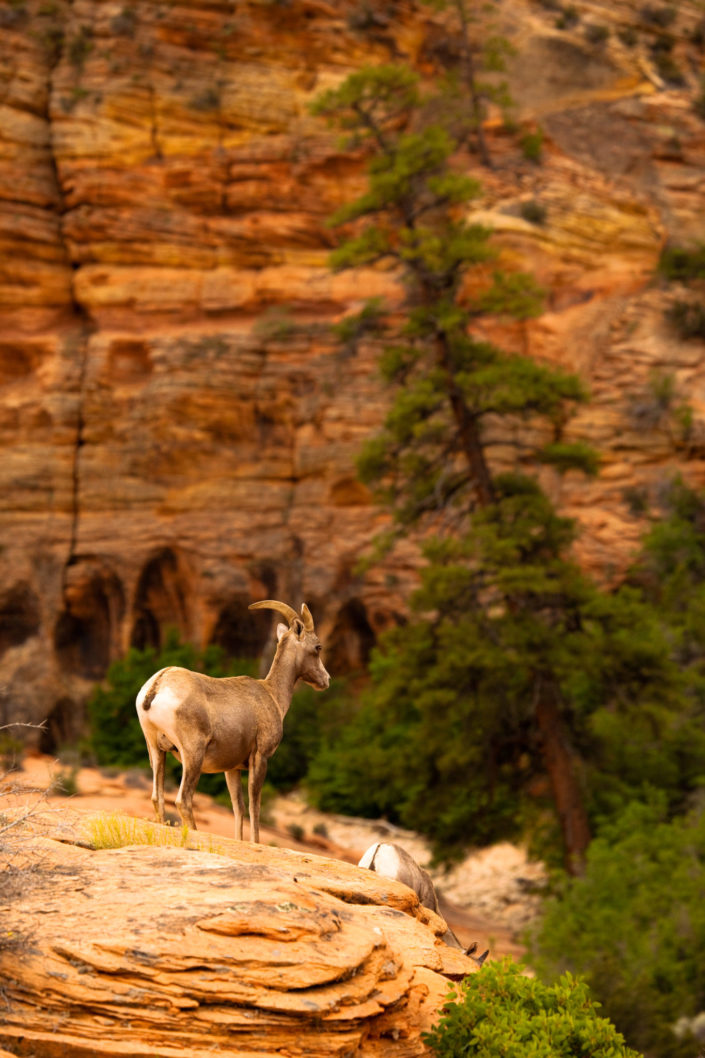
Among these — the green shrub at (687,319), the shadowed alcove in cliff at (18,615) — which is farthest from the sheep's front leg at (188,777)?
the green shrub at (687,319)

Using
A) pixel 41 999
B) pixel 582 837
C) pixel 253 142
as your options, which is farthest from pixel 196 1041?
pixel 253 142

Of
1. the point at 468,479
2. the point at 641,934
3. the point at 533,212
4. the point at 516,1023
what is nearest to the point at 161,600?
the point at 468,479

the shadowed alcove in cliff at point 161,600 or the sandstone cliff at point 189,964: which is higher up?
the sandstone cliff at point 189,964

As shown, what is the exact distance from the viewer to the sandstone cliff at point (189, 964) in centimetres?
492

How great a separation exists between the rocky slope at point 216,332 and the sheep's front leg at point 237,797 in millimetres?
21361

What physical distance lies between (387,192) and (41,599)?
14.2m

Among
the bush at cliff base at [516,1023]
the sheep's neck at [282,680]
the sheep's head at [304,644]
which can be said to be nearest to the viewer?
the bush at cliff base at [516,1023]

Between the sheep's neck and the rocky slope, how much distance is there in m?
21.0

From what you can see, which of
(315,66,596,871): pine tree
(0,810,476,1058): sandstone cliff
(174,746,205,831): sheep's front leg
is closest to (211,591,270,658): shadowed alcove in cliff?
(315,66,596,871): pine tree

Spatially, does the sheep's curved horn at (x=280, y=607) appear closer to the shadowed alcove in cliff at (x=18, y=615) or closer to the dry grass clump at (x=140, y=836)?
the dry grass clump at (x=140, y=836)

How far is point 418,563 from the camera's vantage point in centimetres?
2822

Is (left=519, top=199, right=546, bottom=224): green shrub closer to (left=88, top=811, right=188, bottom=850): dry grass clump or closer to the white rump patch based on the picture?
the white rump patch

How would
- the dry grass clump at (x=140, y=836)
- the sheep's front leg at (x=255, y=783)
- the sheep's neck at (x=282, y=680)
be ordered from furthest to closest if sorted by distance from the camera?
1. the sheep's neck at (x=282, y=680)
2. the sheep's front leg at (x=255, y=783)
3. the dry grass clump at (x=140, y=836)

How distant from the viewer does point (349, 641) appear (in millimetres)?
→ 29516
